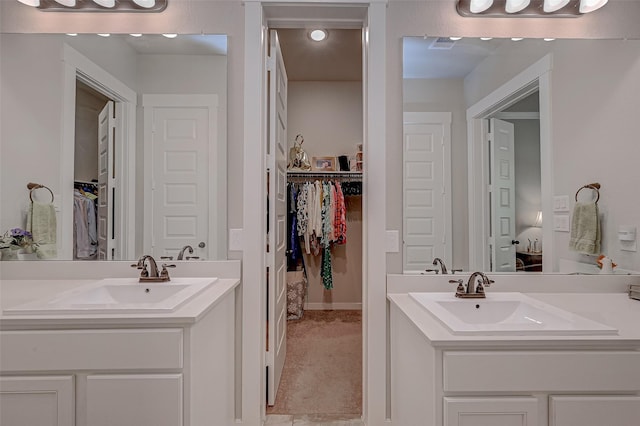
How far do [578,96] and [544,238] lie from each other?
806mm

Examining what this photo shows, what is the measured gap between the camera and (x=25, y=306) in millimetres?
1191

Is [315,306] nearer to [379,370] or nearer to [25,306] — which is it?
[379,370]

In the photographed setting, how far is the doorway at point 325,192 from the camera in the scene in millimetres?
2619

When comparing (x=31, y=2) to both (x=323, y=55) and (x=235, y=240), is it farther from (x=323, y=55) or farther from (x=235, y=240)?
(x=323, y=55)

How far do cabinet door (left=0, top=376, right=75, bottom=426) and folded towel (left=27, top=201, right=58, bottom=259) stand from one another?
815mm

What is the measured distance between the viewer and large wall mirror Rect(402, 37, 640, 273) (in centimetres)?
174

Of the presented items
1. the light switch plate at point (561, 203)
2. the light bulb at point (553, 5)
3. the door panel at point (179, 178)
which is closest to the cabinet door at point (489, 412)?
the light switch plate at point (561, 203)

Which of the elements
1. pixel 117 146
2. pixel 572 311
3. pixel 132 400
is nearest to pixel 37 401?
pixel 132 400

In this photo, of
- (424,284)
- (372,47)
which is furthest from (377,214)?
(372,47)

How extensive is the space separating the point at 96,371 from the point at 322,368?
5.70 feet

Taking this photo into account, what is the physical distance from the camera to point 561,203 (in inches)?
69.5

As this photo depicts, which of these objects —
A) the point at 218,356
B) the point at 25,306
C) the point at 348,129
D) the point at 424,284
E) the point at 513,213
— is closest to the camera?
the point at 25,306

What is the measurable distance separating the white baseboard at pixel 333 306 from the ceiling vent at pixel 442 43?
Answer: 3024mm

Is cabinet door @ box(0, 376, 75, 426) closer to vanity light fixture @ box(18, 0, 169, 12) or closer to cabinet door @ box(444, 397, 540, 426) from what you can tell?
cabinet door @ box(444, 397, 540, 426)
